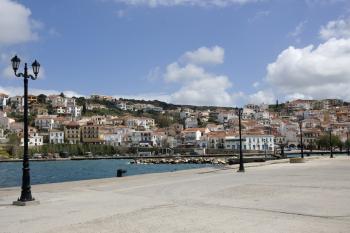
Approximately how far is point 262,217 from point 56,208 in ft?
20.0

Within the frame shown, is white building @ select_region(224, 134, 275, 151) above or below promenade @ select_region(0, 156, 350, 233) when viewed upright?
above

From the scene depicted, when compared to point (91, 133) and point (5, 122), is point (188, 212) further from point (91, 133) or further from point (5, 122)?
point (5, 122)

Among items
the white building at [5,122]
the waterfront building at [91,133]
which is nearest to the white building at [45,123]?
the white building at [5,122]

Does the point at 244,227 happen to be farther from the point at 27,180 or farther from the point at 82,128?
the point at 82,128

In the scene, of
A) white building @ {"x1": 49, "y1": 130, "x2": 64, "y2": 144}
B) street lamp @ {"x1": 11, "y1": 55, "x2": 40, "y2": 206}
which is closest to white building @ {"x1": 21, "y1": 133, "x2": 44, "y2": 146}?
white building @ {"x1": 49, "y1": 130, "x2": 64, "y2": 144}

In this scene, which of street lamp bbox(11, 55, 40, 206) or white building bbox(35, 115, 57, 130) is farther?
white building bbox(35, 115, 57, 130)

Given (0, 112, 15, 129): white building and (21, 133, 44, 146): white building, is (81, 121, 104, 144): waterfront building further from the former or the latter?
(0, 112, 15, 129): white building

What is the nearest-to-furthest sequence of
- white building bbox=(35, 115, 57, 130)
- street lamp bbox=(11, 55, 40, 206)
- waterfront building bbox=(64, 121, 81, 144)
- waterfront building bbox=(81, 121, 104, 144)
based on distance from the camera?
street lamp bbox=(11, 55, 40, 206)
waterfront building bbox=(64, 121, 81, 144)
waterfront building bbox=(81, 121, 104, 144)
white building bbox=(35, 115, 57, 130)

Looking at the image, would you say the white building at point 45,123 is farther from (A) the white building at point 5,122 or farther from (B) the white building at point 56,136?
(B) the white building at point 56,136

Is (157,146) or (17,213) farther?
(157,146)

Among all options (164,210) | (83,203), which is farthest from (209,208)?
(83,203)

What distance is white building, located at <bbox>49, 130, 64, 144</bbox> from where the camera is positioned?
158 m

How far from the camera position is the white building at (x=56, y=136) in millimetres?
158125

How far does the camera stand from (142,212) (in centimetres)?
1151
